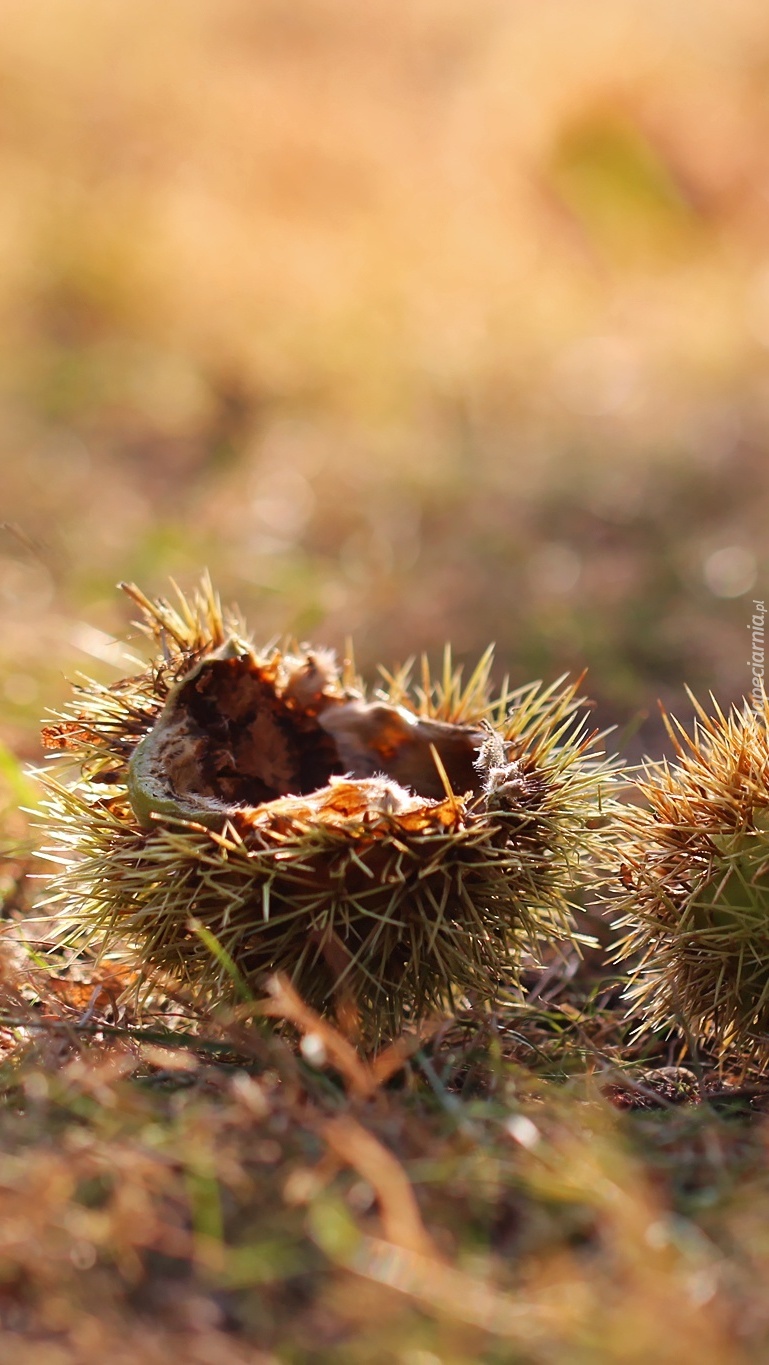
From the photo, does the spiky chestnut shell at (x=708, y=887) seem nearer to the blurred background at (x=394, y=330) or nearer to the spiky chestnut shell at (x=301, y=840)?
the spiky chestnut shell at (x=301, y=840)

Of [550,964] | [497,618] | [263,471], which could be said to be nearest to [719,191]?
[263,471]

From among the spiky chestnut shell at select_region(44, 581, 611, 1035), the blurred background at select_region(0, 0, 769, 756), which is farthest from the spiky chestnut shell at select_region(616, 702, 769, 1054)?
the blurred background at select_region(0, 0, 769, 756)

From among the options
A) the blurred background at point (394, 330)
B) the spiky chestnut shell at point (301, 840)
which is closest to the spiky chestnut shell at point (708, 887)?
the spiky chestnut shell at point (301, 840)

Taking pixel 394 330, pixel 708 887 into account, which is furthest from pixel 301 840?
pixel 394 330

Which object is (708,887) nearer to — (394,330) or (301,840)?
(301,840)

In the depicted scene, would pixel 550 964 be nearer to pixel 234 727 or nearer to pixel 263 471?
pixel 234 727

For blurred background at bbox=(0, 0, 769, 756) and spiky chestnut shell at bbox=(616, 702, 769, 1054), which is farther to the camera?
blurred background at bbox=(0, 0, 769, 756)

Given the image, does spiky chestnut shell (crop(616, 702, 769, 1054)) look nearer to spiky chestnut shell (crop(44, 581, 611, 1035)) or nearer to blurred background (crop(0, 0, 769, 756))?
spiky chestnut shell (crop(44, 581, 611, 1035))

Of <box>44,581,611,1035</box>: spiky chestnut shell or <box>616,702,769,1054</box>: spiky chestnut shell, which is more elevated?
<box>616,702,769,1054</box>: spiky chestnut shell
